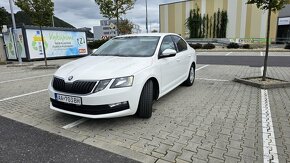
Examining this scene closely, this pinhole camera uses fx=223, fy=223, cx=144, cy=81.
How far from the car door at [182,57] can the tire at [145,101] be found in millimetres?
1726

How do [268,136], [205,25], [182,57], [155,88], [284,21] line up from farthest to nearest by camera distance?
[205,25], [284,21], [182,57], [155,88], [268,136]

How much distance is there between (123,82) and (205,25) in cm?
3785

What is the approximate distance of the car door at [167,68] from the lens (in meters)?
4.48

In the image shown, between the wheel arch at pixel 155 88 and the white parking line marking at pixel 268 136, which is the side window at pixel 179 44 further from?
the white parking line marking at pixel 268 136

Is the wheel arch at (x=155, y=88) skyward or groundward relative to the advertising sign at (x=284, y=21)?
groundward

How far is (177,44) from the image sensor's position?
18.5 feet

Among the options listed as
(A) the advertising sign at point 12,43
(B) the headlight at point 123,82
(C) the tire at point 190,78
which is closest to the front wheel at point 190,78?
(C) the tire at point 190,78

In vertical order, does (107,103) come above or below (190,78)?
above

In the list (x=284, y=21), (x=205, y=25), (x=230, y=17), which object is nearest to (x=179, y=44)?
(x=284, y=21)

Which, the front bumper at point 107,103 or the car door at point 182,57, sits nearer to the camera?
the front bumper at point 107,103

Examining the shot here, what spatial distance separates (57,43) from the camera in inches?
682

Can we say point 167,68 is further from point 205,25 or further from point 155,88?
point 205,25

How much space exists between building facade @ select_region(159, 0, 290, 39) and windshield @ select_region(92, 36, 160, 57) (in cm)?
3213

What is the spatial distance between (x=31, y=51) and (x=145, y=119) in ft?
48.6
